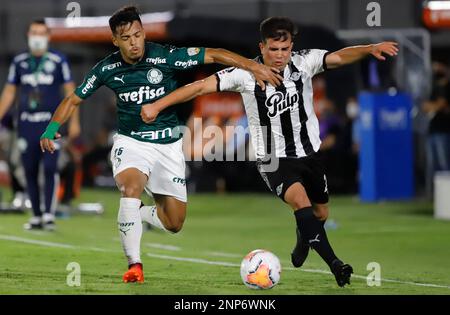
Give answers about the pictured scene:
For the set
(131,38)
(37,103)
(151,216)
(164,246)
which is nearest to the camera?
(131,38)

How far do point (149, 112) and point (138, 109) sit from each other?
2.18ft

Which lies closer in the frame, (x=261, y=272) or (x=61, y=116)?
(x=261, y=272)

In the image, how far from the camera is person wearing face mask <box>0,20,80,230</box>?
577 inches

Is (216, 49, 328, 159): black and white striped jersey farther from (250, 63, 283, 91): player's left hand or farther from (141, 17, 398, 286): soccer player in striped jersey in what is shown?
(250, 63, 283, 91): player's left hand

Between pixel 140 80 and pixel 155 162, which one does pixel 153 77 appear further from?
pixel 155 162

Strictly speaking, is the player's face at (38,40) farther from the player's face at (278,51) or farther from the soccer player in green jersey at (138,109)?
the player's face at (278,51)

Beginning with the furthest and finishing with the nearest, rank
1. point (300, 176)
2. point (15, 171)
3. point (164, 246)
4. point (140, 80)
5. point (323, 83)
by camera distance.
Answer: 1. point (323, 83)
2. point (15, 171)
3. point (164, 246)
4. point (140, 80)
5. point (300, 176)

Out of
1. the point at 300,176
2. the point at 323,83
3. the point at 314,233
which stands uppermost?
the point at 323,83

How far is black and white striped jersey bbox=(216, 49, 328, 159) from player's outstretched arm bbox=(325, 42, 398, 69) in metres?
0.11

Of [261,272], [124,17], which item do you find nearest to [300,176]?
[261,272]

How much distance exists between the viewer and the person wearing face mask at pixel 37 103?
1465cm

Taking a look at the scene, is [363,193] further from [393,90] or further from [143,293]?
[143,293]

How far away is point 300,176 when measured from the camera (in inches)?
388
